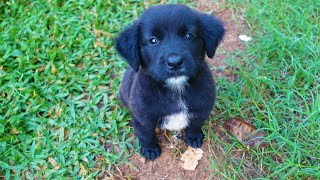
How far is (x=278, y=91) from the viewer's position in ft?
12.7

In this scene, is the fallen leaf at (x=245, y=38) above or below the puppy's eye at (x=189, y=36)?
below

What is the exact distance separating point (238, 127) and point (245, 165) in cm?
41

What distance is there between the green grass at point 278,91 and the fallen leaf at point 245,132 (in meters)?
0.07

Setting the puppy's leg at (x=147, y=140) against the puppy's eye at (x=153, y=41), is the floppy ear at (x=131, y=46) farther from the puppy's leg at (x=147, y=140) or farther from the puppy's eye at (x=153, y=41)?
the puppy's leg at (x=147, y=140)

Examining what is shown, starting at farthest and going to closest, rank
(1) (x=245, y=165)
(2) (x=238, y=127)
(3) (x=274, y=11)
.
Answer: (3) (x=274, y=11) < (2) (x=238, y=127) < (1) (x=245, y=165)

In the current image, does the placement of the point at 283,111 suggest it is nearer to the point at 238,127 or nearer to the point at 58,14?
the point at 238,127

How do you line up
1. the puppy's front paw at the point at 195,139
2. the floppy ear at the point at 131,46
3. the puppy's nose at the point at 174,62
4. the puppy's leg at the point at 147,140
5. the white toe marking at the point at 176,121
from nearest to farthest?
1. the puppy's nose at the point at 174,62
2. the floppy ear at the point at 131,46
3. the white toe marking at the point at 176,121
4. the puppy's leg at the point at 147,140
5. the puppy's front paw at the point at 195,139

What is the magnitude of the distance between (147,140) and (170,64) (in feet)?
3.26

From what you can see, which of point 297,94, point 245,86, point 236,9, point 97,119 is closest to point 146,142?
point 97,119

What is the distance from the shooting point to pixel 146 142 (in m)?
3.41

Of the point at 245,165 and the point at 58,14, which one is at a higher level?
the point at 58,14

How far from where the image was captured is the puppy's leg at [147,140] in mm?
3258

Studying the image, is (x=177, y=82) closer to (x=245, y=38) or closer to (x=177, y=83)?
(x=177, y=83)

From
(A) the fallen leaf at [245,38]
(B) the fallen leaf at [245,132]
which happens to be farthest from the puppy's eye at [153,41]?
(A) the fallen leaf at [245,38]
